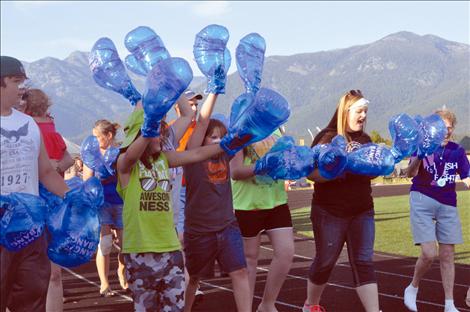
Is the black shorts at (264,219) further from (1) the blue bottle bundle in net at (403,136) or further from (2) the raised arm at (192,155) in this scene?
(2) the raised arm at (192,155)

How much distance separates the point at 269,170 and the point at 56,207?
1.72m

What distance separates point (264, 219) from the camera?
6270 mm

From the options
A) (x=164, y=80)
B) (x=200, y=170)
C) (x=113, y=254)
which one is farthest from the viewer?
(x=113, y=254)

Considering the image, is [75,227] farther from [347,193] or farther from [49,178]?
[347,193]

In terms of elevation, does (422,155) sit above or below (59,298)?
above

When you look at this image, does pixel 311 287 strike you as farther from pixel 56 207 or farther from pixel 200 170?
pixel 56 207

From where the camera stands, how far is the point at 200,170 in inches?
214

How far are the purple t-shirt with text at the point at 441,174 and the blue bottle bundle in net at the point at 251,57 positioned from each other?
208cm

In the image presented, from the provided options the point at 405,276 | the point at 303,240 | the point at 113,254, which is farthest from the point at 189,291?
the point at 303,240

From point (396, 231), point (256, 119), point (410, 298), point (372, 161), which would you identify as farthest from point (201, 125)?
point (396, 231)

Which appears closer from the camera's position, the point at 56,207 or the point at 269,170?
the point at 56,207

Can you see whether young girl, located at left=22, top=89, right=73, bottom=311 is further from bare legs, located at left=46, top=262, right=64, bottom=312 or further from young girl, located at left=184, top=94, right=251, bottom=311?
young girl, located at left=184, top=94, right=251, bottom=311

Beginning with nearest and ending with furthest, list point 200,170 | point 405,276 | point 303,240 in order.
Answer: point 200,170
point 405,276
point 303,240

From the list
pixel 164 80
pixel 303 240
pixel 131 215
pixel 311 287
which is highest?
pixel 164 80
